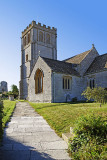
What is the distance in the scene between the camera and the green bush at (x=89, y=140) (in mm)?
3361

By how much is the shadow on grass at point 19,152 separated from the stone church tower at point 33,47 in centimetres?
3296

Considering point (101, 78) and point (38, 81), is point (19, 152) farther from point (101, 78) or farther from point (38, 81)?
point (38, 81)

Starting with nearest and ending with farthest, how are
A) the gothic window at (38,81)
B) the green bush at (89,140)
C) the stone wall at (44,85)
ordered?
1. the green bush at (89,140)
2. the stone wall at (44,85)
3. the gothic window at (38,81)

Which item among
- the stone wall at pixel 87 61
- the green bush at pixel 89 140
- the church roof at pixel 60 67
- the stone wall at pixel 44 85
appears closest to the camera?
the green bush at pixel 89 140

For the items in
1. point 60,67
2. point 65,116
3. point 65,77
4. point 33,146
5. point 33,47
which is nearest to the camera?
point 33,146

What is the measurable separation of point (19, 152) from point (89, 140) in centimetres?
211

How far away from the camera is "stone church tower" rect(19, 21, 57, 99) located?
1480 inches

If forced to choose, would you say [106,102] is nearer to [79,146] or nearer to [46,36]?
[79,146]

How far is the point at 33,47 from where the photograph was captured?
37.6m

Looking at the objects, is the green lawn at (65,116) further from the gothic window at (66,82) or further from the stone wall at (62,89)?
the gothic window at (66,82)

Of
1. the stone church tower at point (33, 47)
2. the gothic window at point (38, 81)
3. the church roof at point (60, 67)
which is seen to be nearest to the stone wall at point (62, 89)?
the church roof at point (60, 67)

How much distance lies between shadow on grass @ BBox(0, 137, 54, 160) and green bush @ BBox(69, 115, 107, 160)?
822 millimetres

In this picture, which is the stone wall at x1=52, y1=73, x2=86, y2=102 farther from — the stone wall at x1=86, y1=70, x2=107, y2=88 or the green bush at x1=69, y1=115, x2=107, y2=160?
the green bush at x1=69, y1=115, x2=107, y2=160

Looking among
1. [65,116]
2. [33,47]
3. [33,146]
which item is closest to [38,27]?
[33,47]
